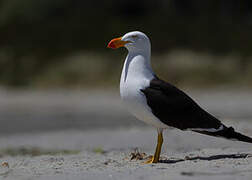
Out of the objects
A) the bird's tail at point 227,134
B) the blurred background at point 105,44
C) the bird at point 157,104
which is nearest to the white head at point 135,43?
the bird at point 157,104

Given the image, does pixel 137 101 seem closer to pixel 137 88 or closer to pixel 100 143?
pixel 137 88

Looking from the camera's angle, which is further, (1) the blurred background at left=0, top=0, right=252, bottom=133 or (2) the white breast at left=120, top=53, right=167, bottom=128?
(1) the blurred background at left=0, top=0, right=252, bottom=133

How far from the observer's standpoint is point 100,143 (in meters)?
8.62

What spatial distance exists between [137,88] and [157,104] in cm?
23

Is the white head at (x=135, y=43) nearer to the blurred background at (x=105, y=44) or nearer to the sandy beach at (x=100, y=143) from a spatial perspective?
the sandy beach at (x=100, y=143)

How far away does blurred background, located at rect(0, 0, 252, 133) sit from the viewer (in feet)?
71.9

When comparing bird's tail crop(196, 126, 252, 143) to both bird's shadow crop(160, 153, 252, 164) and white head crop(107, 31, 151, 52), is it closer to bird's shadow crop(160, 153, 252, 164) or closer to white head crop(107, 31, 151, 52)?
bird's shadow crop(160, 153, 252, 164)

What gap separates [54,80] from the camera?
23.5 m

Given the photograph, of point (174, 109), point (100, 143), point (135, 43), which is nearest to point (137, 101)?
point (174, 109)

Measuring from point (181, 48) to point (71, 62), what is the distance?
4902 millimetres

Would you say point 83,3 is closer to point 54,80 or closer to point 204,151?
point 54,80

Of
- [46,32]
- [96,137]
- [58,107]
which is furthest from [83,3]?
[96,137]

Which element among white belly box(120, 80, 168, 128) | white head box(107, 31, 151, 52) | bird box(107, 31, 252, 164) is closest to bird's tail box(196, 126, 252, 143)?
bird box(107, 31, 252, 164)

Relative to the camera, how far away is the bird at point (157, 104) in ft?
16.2
